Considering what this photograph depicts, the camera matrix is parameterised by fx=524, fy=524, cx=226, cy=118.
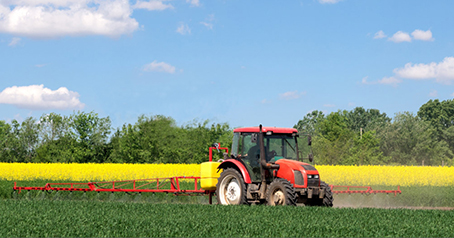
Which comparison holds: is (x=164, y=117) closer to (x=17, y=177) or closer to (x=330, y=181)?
(x=17, y=177)

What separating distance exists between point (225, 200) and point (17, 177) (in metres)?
24.8

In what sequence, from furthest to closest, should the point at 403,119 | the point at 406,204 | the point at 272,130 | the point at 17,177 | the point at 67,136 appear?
the point at 403,119
the point at 67,136
the point at 17,177
the point at 406,204
the point at 272,130

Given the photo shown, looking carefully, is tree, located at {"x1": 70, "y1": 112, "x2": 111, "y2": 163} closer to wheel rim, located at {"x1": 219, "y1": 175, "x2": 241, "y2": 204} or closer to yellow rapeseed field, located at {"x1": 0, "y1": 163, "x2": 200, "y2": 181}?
yellow rapeseed field, located at {"x1": 0, "y1": 163, "x2": 200, "y2": 181}

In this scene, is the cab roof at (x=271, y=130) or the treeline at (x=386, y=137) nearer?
the cab roof at (x=271, y=130)

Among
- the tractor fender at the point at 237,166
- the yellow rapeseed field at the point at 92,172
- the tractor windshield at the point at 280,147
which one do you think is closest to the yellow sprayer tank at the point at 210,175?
the tractor fender at the point at 237,166

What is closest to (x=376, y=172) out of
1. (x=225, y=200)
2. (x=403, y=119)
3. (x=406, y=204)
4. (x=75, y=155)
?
(x=406, y=204)

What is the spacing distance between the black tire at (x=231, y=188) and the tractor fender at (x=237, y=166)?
0.48 ft

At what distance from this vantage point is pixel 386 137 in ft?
242

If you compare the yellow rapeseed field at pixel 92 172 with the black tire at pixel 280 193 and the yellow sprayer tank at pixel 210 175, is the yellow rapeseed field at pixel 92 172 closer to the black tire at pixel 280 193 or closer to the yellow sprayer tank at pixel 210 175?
the yellow sprayer tank at pixel 210 175

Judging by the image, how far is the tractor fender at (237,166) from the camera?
1401cm

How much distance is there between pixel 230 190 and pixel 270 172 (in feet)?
4.52

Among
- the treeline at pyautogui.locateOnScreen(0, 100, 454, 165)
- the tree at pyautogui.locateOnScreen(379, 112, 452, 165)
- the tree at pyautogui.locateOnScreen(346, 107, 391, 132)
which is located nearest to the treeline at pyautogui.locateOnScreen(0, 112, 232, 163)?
the treeline at pyautogui.locateOnScreen(0, 100, 454, 165)

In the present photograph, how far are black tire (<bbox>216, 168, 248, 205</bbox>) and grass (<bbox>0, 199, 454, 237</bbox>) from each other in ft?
3.46

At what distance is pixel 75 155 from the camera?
5738 cm
